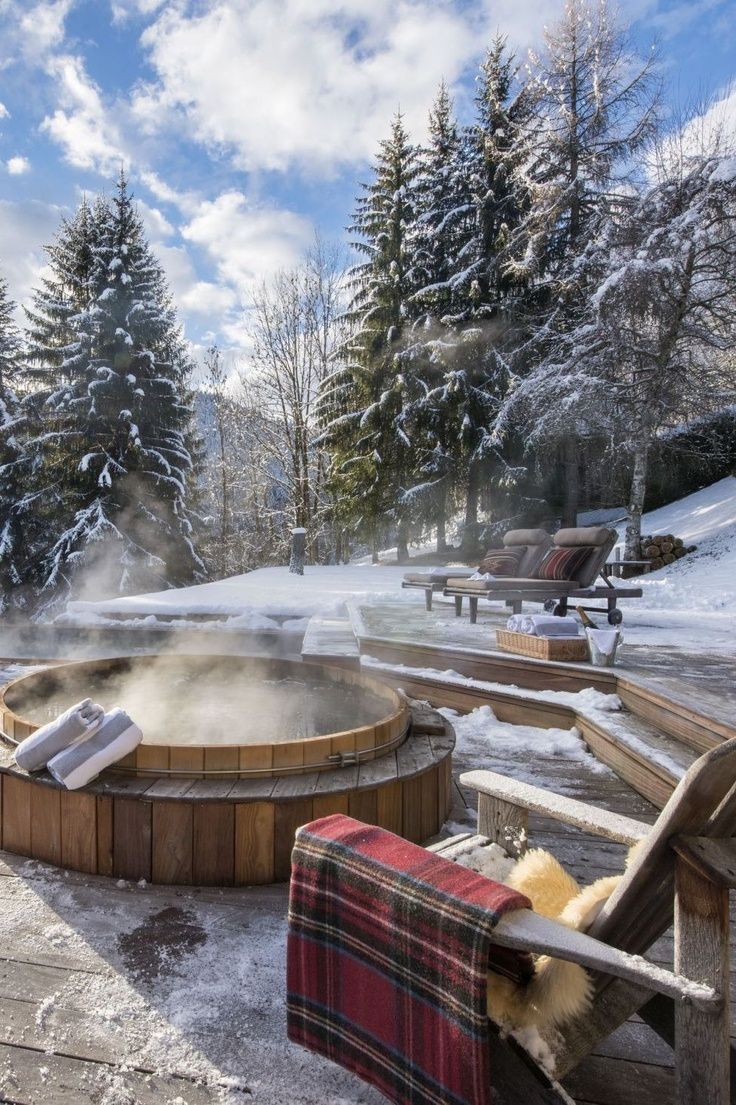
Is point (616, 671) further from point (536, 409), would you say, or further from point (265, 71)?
point (536, 409)

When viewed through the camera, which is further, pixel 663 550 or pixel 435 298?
pixel 435 298

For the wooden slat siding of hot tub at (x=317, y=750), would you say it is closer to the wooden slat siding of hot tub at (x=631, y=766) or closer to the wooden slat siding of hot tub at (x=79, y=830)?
the wooden slat siding of hot tub at (x=79, y=830)

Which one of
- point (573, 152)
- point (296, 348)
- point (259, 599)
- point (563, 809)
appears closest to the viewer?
point (563, 809)

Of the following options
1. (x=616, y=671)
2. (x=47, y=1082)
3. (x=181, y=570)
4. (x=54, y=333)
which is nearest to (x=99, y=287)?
(x=54, y=333)

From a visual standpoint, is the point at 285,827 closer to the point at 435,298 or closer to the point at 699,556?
the point at 699,556

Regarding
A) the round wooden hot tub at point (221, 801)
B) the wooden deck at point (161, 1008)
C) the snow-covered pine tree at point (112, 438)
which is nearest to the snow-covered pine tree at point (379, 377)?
the snow-covered pine tree at point (112, 438)

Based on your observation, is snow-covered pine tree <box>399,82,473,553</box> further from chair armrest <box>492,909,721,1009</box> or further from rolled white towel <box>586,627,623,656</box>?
chair armrest <box>492,909,721,1009</box>

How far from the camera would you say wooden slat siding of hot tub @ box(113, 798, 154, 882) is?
1.87 m

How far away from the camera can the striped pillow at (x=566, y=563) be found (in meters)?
5.12

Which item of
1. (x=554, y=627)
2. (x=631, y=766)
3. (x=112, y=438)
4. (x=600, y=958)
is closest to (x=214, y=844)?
(x=600, y=958)

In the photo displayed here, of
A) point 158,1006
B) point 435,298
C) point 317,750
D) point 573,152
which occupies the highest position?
point 573,152

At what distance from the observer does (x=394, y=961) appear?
0.98 m

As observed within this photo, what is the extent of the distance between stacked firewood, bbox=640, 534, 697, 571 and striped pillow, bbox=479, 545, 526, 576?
4.99 m

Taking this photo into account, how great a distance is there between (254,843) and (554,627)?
266 cm
